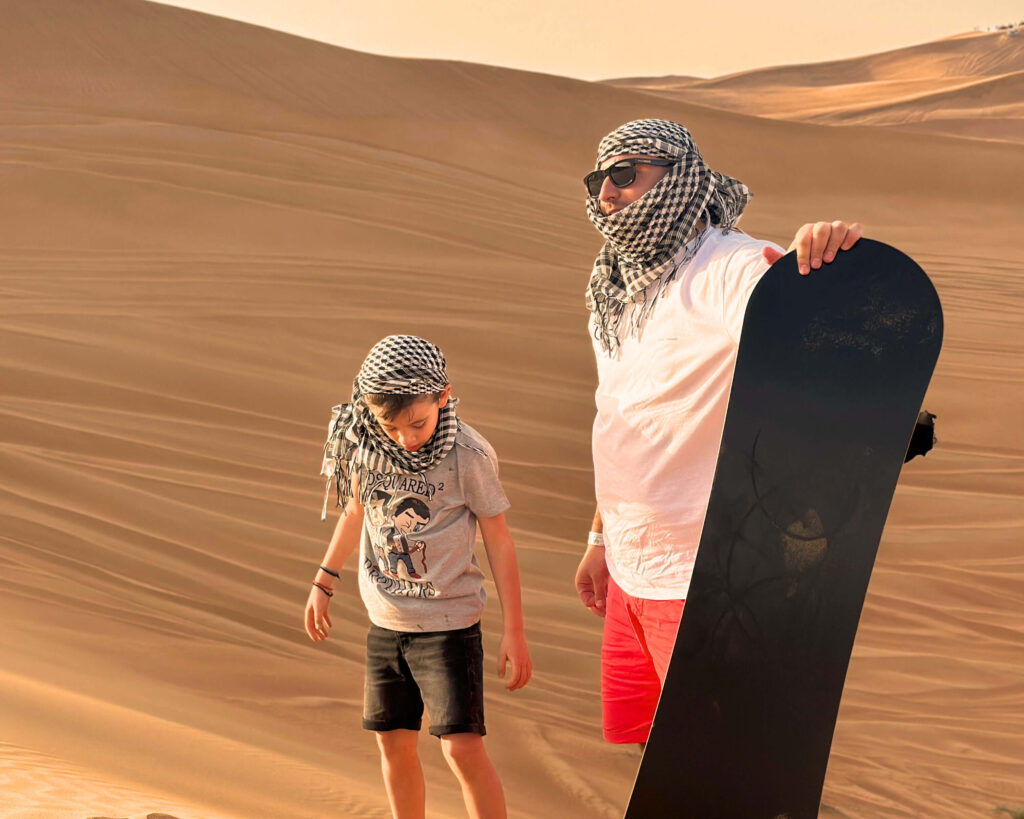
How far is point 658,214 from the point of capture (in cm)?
264

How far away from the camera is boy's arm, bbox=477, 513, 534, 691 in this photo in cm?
296

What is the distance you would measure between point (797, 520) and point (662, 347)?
48cm

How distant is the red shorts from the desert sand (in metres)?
1.05

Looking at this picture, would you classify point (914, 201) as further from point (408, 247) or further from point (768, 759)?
point (768, 759)

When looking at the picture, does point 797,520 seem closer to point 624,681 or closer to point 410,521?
point 624,681

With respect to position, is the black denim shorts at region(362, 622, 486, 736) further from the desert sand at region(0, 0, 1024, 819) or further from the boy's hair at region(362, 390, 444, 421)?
the desert sand at region(0, 0, 1024, 819)

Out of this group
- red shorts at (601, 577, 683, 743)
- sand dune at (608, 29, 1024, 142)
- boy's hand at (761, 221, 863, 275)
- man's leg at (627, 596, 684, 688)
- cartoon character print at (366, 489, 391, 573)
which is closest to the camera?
boy's hand at (761, 221, 863, 275)

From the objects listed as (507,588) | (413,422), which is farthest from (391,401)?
(507,588)

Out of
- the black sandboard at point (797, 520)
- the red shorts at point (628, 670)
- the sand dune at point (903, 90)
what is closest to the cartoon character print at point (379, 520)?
the red shorts at point (628, 670)

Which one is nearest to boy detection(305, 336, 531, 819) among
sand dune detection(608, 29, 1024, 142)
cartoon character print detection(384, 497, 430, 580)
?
cartoon character print detection(384, 497, 430, 580)

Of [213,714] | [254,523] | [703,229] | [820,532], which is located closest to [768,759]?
[820,532]

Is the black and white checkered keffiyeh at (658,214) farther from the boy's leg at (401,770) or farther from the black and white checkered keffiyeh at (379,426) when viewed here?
the boy's leg at (401,770)

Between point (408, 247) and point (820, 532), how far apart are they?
10.7 meters

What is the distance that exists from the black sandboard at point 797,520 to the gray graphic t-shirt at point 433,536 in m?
0.62
